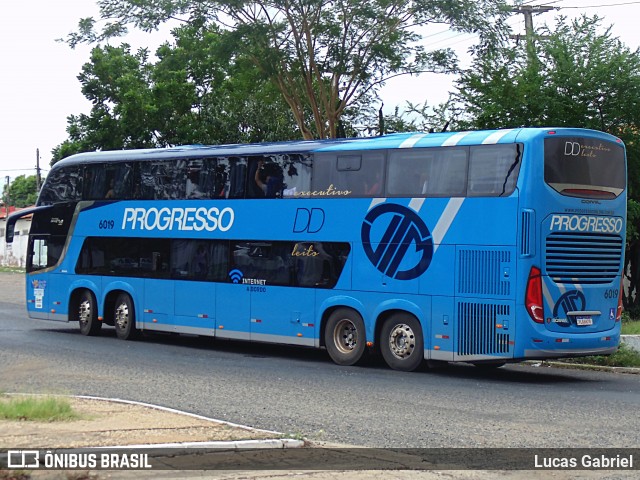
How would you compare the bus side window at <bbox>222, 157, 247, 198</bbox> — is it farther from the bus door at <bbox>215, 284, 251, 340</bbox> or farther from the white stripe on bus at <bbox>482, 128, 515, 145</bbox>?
the white stripe on bus at <bbox>482, 128, 515, 145</bbox>

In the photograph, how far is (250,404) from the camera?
13203 mm

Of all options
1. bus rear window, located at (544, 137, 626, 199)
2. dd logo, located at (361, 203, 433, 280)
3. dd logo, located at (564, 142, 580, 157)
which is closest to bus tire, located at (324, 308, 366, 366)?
dd logo, located at (361, 203, 433, 280)

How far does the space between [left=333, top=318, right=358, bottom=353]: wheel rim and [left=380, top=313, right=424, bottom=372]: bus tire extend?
2.49 feet

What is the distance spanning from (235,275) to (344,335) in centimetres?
297

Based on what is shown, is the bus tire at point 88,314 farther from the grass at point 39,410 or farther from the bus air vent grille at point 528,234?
the grass at point 39,410

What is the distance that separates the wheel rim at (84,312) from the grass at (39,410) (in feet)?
45.3

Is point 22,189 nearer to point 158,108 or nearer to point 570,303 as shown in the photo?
point 158,108

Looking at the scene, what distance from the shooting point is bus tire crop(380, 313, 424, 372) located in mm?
18250

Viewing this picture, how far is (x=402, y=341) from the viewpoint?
1853 centimetres

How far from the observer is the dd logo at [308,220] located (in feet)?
64.7

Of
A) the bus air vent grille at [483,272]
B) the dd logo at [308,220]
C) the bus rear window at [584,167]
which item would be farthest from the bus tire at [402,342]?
the bus rear window at [584,167]

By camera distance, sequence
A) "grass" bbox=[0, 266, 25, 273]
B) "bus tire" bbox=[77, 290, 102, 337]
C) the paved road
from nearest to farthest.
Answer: the paved road → "bus tire" bbox=[77, 290, 102, 337] → "grass" bbox=[0, 266, 25, 273]

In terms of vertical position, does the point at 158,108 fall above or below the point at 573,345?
above

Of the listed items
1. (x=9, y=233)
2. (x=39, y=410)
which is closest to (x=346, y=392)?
(x=39, y=410)
